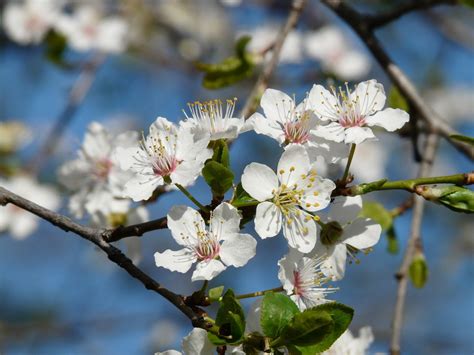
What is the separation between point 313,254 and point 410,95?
2.23ft

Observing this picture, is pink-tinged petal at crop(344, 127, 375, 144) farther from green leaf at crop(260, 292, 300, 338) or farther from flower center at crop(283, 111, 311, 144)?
green leaf at crop(260, 292, 300, 338)

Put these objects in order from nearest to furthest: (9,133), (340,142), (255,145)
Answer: (340,142) < (9,133) < (255,145)

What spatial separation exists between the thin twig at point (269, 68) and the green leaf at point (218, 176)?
438mm

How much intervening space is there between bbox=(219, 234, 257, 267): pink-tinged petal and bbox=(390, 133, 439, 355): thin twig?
1.62 ft

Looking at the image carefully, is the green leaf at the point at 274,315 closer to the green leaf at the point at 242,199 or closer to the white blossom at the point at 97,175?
the green leaf at the point at 242,199

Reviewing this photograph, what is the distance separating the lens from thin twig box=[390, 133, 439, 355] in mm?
1330

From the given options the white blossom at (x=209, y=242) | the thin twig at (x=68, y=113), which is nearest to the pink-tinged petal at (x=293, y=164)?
the white blossom at (x=209, y=242)

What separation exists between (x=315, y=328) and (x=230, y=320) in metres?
0.11

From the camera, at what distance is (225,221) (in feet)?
3.05

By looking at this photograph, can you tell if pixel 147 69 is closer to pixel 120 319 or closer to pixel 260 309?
pixel 120 319

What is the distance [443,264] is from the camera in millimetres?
4688

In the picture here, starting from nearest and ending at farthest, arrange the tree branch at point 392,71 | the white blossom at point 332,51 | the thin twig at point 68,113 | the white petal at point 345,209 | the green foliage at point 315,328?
the green foliage at point 315,328, the white petal at point 345,209, the tree branch at point 392,71, the thin twig at point 68,113, the white blossom at point 332,51

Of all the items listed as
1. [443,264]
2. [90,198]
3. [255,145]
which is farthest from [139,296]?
[90,198]

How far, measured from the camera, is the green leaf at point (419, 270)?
4.81ft
